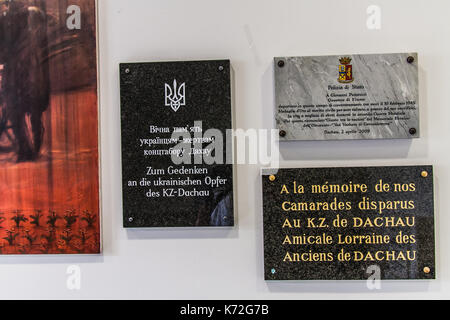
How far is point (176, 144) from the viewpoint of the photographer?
139 centimetres

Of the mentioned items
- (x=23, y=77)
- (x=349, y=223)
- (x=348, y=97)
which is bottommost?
(x=349, y=223)

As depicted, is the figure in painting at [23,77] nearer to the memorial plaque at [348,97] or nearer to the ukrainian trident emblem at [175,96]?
the ukrainian trident emblem at [175,96]

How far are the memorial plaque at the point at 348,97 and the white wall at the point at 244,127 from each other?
5 centimetres

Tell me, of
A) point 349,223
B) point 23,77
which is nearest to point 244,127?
point 349,223

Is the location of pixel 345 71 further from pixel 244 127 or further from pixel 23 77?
pixel 23 77

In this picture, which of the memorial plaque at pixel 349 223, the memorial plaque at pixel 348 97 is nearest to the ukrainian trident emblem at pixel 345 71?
the memorial plaque at pixel 348 97

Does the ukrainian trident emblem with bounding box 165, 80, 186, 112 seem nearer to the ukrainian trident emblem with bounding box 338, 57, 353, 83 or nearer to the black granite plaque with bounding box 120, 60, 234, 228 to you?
the black granite plaque with bounding box 120, 60, 234, 228

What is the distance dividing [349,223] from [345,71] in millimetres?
531

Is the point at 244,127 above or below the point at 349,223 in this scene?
above

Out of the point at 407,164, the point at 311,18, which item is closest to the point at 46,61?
the point at 311,18

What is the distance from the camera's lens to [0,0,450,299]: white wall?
4.51ft

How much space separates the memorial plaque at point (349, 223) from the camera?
135 cm

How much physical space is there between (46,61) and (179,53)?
1.61 feet

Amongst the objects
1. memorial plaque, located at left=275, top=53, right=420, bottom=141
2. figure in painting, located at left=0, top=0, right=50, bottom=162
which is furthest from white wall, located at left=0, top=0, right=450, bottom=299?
figure in painting, located at left=0, top=0, right=50, bottom=162
